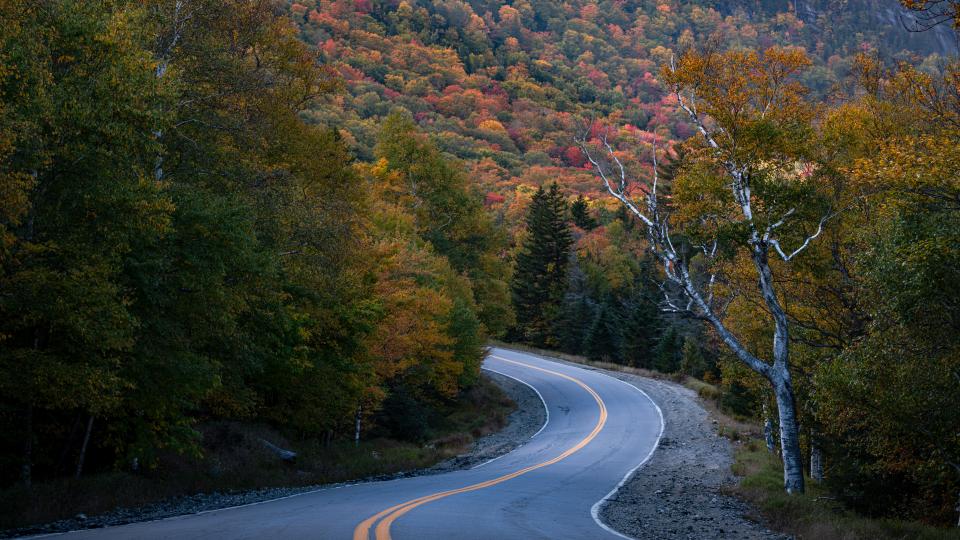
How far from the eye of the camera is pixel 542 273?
2933 inches

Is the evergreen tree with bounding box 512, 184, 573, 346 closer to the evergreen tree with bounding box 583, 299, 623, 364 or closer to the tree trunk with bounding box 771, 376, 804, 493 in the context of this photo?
the evergreen tree with bounding box 583, 299, 623, 364

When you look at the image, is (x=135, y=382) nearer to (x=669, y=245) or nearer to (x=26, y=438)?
(x=26, y=438)

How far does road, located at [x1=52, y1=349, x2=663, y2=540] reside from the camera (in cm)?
1018

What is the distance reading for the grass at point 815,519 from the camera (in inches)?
477

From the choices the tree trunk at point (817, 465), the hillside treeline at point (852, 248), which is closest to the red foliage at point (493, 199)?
the hillside treeline at point (852, 248)

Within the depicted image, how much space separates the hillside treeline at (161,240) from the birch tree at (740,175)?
8095mm

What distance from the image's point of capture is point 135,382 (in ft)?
47.7

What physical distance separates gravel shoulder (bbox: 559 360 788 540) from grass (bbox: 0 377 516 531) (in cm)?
776

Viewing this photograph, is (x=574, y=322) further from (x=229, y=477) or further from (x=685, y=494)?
(x=229, y=477)

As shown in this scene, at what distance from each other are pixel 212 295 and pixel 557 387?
3378cm

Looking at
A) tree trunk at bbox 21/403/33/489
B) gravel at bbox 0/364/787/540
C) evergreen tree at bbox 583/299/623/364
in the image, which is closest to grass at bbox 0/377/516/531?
tree trunk at bbox 21/403/33/489

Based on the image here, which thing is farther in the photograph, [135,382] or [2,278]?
[135,382]

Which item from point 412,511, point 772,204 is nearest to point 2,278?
point 412,511

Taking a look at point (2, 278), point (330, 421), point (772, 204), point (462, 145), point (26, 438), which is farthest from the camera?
point (462, 145)
